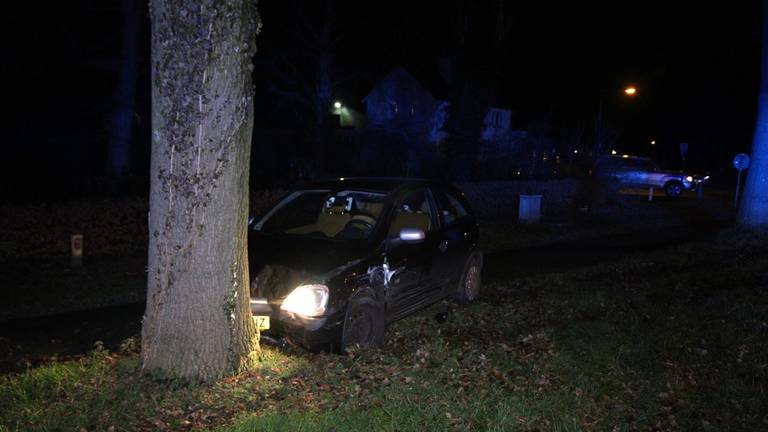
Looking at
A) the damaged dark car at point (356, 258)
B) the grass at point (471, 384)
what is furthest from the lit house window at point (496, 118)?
the grass at point (471, 384)

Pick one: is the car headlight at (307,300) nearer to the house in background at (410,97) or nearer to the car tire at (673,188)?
the car tire at (673,188)

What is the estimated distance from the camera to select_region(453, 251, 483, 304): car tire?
818 cm

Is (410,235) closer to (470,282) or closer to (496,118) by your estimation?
(470,282)

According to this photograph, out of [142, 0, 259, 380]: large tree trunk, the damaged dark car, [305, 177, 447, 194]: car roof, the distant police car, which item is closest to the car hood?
the damaged dark car

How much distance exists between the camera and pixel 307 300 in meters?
5.55

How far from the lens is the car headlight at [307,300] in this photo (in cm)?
554

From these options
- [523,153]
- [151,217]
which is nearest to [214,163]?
[151,217]

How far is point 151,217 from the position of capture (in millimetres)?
4852

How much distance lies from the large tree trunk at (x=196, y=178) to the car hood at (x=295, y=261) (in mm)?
842

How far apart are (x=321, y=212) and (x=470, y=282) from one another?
2.18 meters

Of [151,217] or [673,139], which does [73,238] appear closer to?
[151,217]

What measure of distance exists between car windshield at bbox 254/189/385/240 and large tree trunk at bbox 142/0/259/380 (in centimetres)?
223

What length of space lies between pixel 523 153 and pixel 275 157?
8441 mm

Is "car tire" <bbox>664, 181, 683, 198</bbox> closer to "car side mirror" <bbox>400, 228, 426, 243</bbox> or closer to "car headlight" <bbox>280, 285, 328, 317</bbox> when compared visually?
"car side mirror" <bbox>400, 228, 426, 243</bbox>
